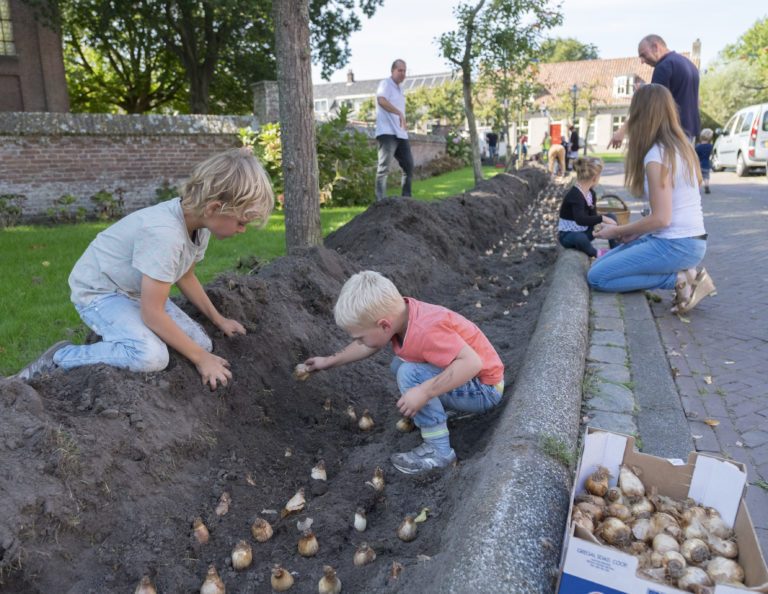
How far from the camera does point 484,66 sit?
51.1ft

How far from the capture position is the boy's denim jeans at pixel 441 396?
2756 millimetres

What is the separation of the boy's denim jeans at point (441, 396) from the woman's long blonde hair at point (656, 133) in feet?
9.59

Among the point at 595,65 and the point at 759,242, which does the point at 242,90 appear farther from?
the point at 595,65

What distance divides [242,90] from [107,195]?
15711 mm

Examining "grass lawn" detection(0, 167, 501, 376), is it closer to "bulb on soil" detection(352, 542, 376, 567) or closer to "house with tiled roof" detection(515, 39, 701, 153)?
"bulb on soil" detection(352, 542, 376, 567)

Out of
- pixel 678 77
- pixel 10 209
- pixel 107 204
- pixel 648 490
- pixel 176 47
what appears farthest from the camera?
pixel 176 47

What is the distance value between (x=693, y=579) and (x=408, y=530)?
100 centimetres

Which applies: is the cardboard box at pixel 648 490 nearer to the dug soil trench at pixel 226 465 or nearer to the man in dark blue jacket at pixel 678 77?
the dug soil trench at pixel 226 465

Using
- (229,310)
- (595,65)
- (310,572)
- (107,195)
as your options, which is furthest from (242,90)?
(595,65)

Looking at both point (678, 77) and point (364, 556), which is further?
point (678, 77)

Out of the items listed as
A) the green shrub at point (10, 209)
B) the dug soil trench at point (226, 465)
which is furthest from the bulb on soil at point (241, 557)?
the green shrub at point (10, 209)

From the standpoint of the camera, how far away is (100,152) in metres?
10.7

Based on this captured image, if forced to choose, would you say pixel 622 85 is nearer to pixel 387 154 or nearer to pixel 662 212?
pixel 387 154

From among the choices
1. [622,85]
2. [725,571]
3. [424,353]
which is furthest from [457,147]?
[622,85]
